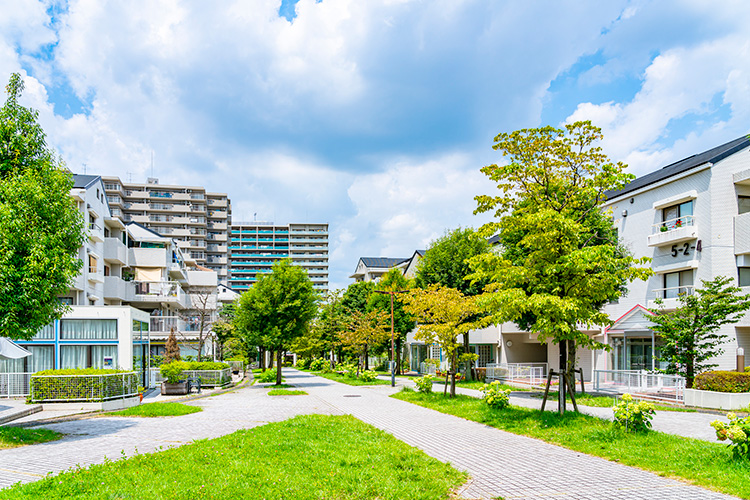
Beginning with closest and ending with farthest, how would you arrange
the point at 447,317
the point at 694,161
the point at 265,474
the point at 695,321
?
the point at 265,474
the point at 695,321
the point at 447,317
the point at 694,161

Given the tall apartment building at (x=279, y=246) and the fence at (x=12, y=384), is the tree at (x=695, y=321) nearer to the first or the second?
the fence at (x=12, y=384)

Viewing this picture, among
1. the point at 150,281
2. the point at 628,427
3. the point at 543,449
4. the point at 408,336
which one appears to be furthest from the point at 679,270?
the point at 150,281

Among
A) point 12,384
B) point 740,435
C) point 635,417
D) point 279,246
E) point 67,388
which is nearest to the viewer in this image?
point 740,435

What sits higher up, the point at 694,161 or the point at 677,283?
the point at 694,161

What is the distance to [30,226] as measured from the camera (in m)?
13.2

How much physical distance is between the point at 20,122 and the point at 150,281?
33.7m

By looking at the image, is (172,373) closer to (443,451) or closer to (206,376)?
(206,376)

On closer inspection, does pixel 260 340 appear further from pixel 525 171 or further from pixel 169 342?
pixel 525 171

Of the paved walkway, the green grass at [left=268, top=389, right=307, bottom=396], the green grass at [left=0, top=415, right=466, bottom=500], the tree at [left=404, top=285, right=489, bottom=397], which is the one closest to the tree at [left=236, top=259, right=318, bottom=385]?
the green grass at [left=268, top=389, right=307, bottom=396]

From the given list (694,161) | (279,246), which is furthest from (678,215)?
(279,246)

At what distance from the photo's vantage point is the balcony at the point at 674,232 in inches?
1069

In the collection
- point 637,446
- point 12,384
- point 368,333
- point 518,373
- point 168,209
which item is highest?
point 168,209

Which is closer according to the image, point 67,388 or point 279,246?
point 67,388

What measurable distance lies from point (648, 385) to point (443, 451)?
16.2m
